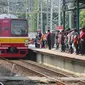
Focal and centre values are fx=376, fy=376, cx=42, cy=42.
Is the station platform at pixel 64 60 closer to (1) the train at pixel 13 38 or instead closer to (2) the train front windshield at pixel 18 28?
(1) the train at pixel 13 38

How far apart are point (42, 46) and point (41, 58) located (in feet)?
19.2

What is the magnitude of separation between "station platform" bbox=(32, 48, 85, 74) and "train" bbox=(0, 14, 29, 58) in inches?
42.6

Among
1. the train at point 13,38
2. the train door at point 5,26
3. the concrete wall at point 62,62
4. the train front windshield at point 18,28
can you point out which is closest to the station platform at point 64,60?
the concrete wall at point 62,62

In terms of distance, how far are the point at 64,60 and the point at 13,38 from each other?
21.6 feet

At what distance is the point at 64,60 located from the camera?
1920 centimetres

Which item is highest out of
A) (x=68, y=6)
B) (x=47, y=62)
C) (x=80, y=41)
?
(x=68, y=6)

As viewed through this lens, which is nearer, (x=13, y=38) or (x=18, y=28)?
(x=13, y=38)

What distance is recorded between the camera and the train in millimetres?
24859

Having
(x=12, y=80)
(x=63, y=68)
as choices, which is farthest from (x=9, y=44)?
(x=12, y=80)

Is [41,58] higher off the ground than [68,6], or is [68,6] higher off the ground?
[68,6]

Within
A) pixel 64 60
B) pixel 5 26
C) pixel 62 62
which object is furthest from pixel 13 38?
pixel 64 60

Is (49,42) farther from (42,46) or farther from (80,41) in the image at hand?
(80,41)

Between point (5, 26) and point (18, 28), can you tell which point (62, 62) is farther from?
point (5, 26)

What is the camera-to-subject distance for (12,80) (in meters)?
12.9
